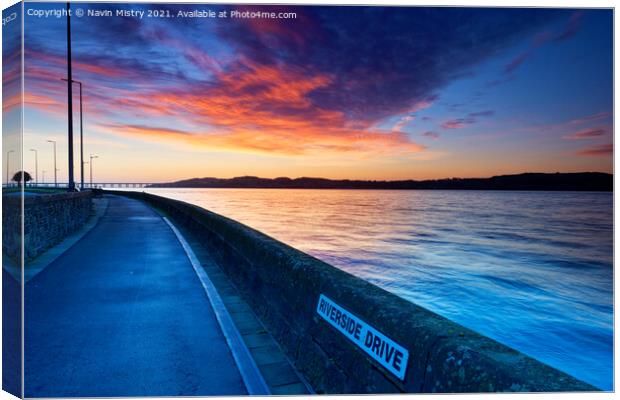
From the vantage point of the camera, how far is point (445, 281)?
21703 mm

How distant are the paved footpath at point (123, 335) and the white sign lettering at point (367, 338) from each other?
101cm

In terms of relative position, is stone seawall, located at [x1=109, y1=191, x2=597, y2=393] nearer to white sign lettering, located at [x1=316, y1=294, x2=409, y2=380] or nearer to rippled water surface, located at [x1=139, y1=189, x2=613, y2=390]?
white sign lettering, located at [x1=316, y1=294, x2=409, y2=380]

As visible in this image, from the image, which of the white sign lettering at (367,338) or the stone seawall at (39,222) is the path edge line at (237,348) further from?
the stone seawall at (39,222)

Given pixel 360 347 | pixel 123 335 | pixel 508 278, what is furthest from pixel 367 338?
pixel 508 278

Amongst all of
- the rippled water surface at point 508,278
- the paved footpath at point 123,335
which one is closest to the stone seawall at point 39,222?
the paved footpath at point 123,335

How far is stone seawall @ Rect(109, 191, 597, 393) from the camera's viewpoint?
2.13 m

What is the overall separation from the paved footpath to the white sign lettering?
1006 mm

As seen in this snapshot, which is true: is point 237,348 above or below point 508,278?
above

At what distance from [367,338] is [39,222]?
10.2 m

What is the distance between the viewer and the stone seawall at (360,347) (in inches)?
83.8

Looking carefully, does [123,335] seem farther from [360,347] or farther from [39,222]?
[39,222]

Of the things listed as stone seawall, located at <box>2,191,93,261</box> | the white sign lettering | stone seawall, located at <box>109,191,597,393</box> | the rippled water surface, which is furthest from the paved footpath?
the rippled water surface

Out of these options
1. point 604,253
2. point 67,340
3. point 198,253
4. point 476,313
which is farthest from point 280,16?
point 604,253

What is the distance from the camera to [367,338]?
2941mm
